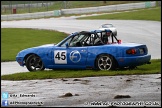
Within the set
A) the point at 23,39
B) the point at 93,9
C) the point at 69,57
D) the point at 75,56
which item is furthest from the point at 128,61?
the point at 93,9

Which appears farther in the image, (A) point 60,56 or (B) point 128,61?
(A) point 60,56

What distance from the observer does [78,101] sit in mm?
7727

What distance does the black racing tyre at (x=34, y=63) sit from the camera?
48.5 feet

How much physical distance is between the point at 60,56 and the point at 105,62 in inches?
61.5

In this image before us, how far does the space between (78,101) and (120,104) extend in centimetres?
87

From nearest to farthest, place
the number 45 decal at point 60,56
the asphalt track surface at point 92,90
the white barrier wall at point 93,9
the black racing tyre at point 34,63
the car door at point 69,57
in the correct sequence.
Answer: the asphalt track surface at point 92,90, the car door at point 69,57, the number 45 decal at point 60,56, the black racing tyre at point 34,63, the white barrier wall at point 93,9

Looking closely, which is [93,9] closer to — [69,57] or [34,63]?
[34,63]

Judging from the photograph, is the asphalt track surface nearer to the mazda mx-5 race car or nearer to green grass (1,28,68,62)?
the mazda mx-5 race car

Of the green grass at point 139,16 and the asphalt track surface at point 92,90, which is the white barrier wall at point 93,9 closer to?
the green grass at point 139,16

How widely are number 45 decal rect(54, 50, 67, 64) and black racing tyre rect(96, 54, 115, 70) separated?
1.12 m

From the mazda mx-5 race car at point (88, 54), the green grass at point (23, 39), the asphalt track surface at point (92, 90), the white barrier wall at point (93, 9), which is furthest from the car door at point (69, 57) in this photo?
the white barrier wall at point (93, 9)

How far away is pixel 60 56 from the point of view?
46.9 ft

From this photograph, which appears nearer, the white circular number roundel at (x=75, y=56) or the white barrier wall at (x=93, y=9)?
the white circular number roundel at (x=75, y=56)

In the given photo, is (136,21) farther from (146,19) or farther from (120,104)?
(120,104)
